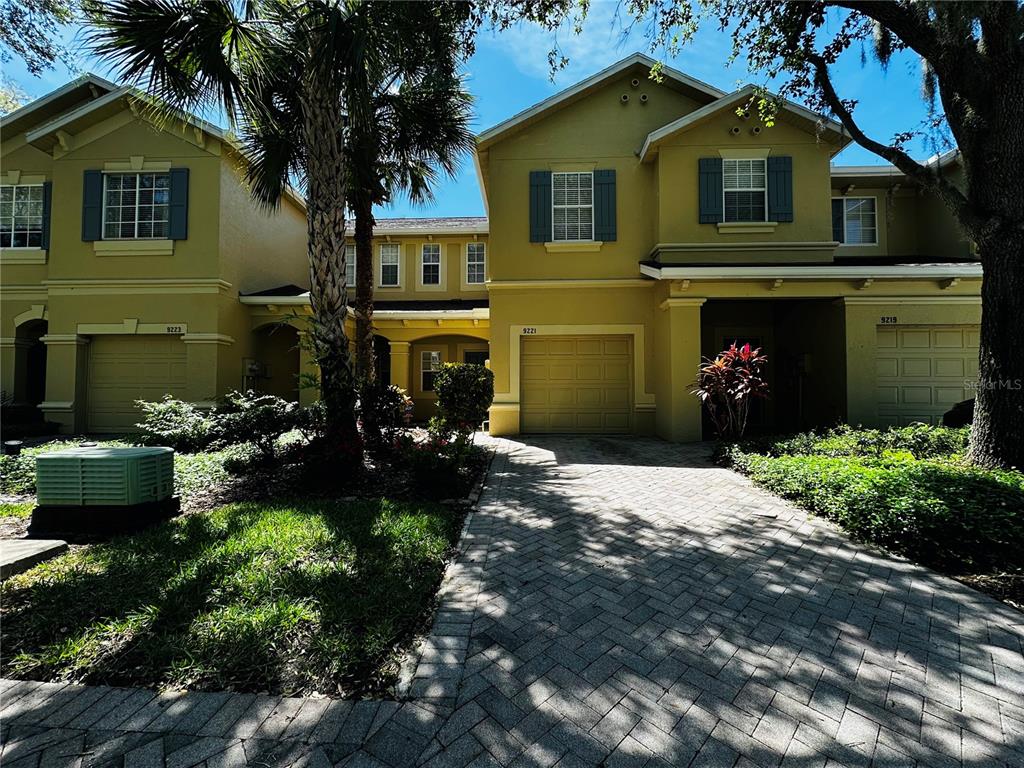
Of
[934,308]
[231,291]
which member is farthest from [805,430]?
[231,291]

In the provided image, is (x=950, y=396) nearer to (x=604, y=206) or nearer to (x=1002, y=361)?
(x=1002, y=361)

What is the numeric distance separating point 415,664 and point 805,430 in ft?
38.1

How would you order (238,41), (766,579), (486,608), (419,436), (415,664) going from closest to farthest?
(415,664) < (486,608) < (766,579) < (238,41) < (419,436)

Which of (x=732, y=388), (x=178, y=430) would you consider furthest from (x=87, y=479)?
(x=732, y=388)

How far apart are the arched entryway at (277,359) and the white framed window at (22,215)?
6388mm

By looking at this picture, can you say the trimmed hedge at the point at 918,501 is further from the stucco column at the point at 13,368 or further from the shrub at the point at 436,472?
the stucco column at the point at 13,368

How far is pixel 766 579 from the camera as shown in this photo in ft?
11.6

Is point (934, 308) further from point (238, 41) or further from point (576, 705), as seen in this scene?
point (238, 41)

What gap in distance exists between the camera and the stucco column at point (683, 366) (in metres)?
9.98

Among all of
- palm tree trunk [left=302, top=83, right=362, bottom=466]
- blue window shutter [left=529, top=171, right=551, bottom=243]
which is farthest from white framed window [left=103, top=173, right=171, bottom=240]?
blue window shutter [left=529, top=171, right=551, bottom=243]

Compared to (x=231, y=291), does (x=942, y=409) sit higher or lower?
lower

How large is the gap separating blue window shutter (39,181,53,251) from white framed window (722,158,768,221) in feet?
58.9

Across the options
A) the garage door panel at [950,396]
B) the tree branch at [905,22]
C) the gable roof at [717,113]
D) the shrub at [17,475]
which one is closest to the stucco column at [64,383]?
the shrub at [17,475]

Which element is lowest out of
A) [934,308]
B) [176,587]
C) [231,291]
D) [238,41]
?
[176,587]
